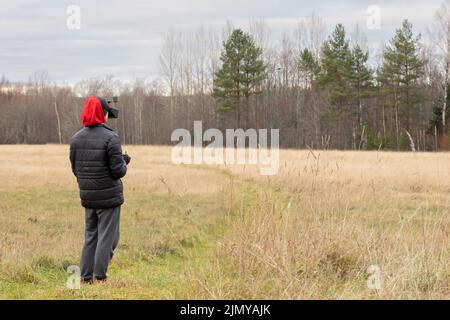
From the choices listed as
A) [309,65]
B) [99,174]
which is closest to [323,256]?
[99,174]

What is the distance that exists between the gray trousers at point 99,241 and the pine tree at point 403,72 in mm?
44071

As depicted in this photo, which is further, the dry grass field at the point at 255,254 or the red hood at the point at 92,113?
the red hood at the point at 92,113

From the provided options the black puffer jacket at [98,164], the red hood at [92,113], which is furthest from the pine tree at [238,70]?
the black puffer jacket at [98,164]

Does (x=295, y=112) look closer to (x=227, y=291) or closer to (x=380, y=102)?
(x=380, y=102)

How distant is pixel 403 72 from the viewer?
4872 cm

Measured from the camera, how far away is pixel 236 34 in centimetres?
5125

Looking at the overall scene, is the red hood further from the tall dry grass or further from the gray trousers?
the tall dry grass

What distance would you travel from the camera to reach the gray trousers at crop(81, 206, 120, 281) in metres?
5.74

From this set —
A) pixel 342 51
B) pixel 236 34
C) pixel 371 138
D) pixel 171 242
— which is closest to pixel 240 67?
pixel 236 34

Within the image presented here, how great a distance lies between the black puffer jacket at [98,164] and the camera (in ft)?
18.3

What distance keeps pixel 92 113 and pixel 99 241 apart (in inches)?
57.5

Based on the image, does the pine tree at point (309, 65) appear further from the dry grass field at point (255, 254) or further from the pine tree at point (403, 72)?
the dry grass field at point (255, 254)

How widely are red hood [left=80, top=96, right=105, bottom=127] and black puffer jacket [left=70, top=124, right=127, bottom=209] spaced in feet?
0.25
